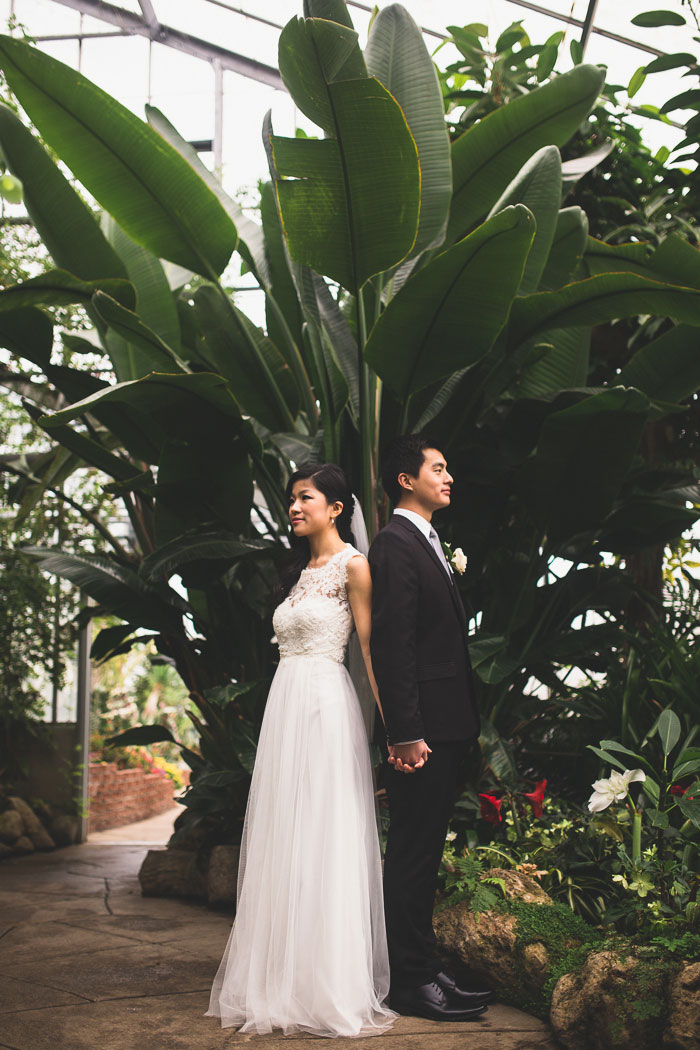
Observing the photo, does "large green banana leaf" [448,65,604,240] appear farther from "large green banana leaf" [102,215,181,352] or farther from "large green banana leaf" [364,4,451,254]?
"large green banana leaf" [102,215,181,352]

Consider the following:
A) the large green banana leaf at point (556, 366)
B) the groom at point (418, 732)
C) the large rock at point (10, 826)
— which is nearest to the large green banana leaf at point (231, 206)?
the large green banana leaf at point (556, 366)

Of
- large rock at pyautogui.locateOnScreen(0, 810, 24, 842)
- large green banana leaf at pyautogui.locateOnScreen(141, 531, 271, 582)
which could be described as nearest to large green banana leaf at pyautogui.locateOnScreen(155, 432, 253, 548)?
large green banana leaf at pyautogui.locateOnScreen(141, 531, 271, 582)

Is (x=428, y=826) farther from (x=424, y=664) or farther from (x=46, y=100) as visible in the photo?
(x=46, y=100)

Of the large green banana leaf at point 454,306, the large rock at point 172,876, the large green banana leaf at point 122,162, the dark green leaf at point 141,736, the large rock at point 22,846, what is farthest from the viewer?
the large rock at point 22,846

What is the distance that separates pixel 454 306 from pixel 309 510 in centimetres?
76

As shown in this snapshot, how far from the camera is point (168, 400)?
2852mm

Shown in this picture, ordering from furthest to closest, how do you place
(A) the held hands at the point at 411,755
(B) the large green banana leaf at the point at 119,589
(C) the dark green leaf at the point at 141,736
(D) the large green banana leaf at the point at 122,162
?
(C) the dark green leaf at the point at 141,736 → (B) the large green banana leaf at the point at 119,589 → (D) the large green banana leaf at the point at 122,162 → (A) the held hands at the point at 411,755

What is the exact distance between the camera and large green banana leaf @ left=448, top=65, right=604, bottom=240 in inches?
116

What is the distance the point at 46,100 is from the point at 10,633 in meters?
3.48

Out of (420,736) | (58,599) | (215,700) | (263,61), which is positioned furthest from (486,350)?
(263,61)

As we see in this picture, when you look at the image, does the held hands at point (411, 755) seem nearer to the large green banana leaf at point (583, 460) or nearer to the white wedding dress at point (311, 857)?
the white wedding dress at point (311, 857)

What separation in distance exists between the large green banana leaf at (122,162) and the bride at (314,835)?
115 centimetres

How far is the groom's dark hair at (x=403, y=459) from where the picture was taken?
2367 millimetres

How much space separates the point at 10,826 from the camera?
16.8 feet
